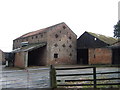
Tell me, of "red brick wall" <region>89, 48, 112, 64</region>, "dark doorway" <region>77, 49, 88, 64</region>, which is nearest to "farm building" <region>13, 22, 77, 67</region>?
"dark doorway" <region>77, 49, 88, 64</region>

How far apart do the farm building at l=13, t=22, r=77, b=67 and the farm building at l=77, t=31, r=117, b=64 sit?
1687 millimetres

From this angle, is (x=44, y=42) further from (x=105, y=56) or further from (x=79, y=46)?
(x=105, y=56)

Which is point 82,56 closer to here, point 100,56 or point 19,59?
point 100,56

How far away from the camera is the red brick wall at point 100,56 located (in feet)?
81.8

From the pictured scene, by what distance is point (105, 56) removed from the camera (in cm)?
2528

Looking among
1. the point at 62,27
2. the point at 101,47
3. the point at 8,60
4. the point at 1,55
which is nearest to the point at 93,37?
the point at 101,47

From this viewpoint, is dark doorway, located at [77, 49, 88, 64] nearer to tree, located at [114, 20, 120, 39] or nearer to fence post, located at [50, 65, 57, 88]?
tree, located at [114, 20, 120, 39]

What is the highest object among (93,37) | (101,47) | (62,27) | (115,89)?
(62,27)

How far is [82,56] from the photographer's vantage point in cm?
3169

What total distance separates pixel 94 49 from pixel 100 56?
1.96 m

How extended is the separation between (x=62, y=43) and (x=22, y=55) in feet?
30.8

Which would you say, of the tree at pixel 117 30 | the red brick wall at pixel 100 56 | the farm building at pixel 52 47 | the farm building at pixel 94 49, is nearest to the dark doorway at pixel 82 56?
the farm building at pixel 94 49

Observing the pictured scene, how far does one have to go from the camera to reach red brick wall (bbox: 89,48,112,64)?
24.9 meters

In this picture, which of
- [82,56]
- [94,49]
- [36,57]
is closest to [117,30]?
[82,56]
